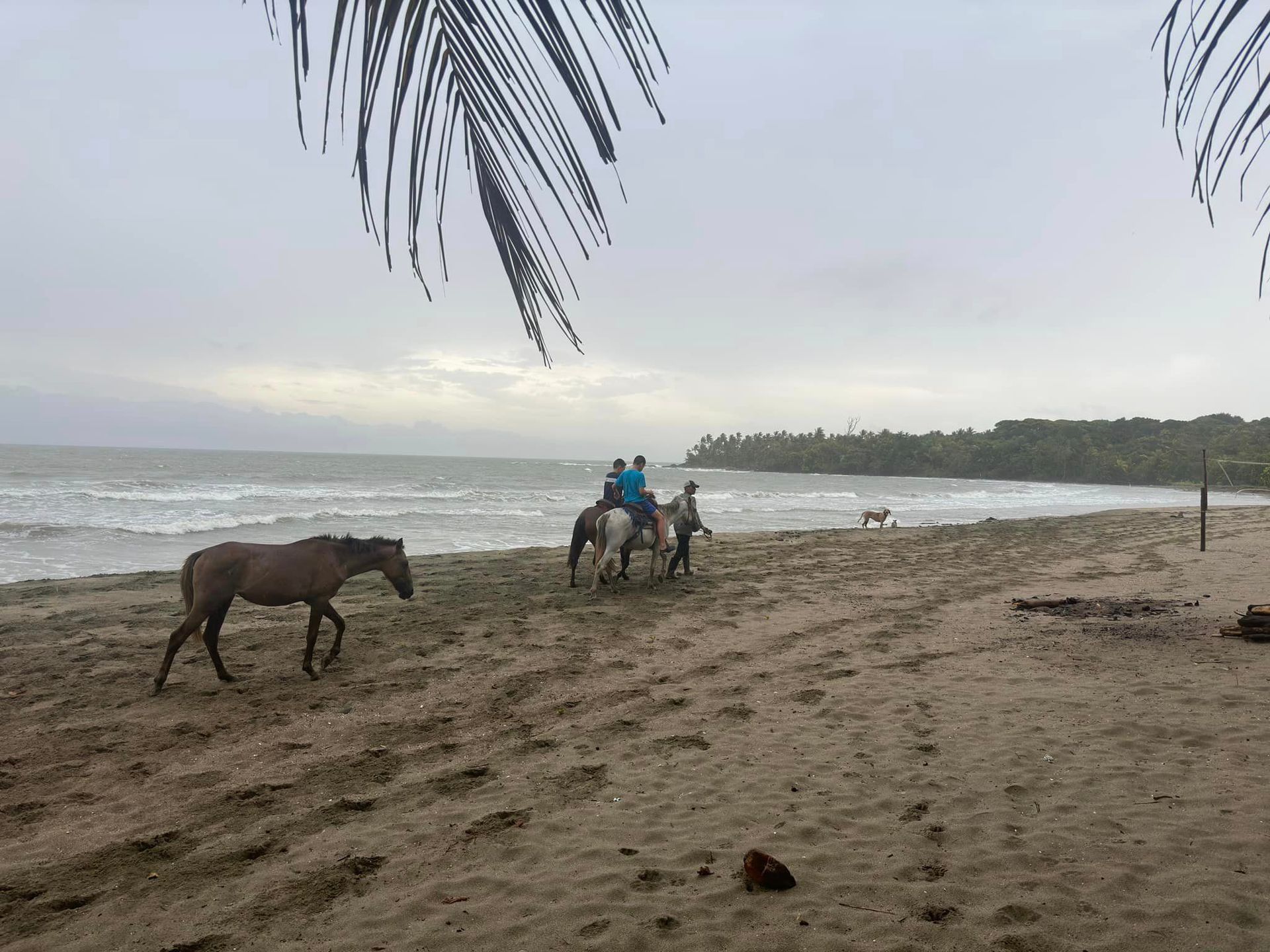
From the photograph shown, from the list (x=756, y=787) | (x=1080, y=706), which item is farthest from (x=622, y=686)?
(x=1080, y=706)

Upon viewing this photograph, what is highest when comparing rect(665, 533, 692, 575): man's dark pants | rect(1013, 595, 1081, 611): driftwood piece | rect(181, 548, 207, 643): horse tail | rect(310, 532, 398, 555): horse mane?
rect(310, 532, 398, 555): horse mane

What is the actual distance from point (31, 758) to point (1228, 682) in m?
7.86

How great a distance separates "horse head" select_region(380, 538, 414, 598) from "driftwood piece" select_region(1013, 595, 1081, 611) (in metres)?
6.74

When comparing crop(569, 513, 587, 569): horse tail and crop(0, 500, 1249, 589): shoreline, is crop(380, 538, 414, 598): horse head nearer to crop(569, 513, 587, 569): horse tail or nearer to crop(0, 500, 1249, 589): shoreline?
crop(569, 513, 587, 569): horse tail

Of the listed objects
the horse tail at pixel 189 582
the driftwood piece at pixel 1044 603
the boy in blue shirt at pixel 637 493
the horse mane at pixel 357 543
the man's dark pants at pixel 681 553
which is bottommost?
the driftwood piece at pixel 1044 603

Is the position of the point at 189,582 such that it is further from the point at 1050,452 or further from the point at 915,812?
the point at 1050,452

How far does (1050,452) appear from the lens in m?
72.8

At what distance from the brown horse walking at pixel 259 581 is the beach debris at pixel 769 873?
4044 millimetres

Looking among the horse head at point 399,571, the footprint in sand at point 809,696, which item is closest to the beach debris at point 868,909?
the footprint in sand at point 809,696

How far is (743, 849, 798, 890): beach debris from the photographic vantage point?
2582 millimetres

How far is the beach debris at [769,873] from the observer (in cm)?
258

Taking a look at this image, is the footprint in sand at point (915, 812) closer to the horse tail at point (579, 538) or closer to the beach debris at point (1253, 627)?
the beach debris at point (1253, 627)

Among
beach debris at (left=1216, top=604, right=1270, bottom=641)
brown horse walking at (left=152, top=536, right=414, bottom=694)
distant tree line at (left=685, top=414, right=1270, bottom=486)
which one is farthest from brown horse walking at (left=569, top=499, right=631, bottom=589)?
distant tree line at (left=685, top=414, right=1270, bottom=486)

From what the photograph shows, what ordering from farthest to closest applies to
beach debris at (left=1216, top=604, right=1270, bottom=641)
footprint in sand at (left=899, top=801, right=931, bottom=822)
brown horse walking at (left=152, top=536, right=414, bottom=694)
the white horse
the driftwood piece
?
the white horse → the driftwood piece → beach debris at (left=1216, top=604, right=1270, bottom=641) → brown horse walking at (left=152, top=536, right=414, bottom=694) → footprint in sand at (left=899, top=801, right=931, bottom=822)
